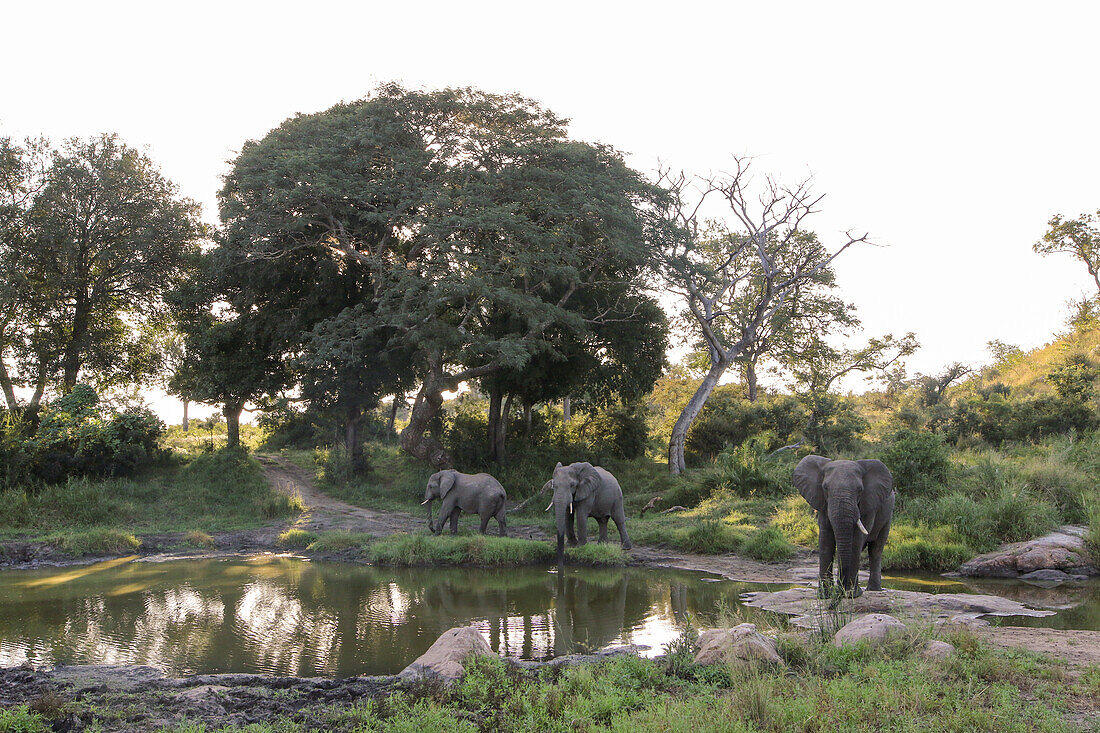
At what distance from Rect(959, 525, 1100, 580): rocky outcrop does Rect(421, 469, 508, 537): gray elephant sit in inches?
384

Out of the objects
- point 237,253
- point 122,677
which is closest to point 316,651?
point 122,677

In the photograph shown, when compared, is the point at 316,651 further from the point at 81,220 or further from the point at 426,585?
the point at 81,220

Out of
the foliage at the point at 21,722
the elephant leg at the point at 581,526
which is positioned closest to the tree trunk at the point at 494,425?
the elephant leg at the point at 581,526

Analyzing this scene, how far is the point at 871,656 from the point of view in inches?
281

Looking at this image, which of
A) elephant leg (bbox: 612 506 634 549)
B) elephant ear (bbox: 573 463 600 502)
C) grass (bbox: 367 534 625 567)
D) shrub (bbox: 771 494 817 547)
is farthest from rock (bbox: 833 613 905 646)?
elephant leg (bbox: 612 506 634 549)

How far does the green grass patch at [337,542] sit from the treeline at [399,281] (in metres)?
6.30

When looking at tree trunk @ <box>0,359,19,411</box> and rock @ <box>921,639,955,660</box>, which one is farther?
tree trunk @ <box>0,359,19,411</box>

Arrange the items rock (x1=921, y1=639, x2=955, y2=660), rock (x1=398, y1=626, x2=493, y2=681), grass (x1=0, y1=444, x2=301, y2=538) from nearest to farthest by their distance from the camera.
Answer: rock (x1=921, y1=639, x2=955, y2=660)
rock (x1=398, y1=626, x2=493, y2=681)
grass (x1=0, y1=444, x2=301, y2=538)

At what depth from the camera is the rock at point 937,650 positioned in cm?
698

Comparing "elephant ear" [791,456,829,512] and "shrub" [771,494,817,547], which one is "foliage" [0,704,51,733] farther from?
"shrub" [771,494,817,547]

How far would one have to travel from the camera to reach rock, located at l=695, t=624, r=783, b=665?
704 centimetres

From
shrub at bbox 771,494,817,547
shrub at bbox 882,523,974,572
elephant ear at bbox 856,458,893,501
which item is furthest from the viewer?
shrub at bbox 771,494,817,547

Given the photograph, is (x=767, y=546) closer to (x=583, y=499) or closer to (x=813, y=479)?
(x=583, y=499)

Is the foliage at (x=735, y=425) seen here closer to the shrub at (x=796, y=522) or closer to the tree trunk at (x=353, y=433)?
the shrub at (x=796, y=522)
